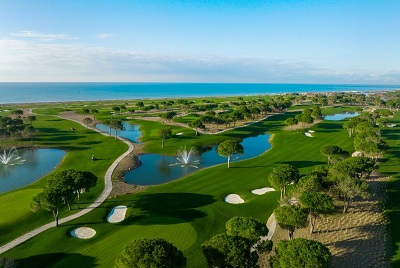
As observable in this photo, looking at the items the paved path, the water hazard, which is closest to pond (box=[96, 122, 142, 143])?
the water hazard

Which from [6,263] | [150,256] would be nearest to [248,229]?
[150,256]

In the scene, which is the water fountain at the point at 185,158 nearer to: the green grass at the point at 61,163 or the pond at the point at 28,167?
the green grass at the point at 61,163

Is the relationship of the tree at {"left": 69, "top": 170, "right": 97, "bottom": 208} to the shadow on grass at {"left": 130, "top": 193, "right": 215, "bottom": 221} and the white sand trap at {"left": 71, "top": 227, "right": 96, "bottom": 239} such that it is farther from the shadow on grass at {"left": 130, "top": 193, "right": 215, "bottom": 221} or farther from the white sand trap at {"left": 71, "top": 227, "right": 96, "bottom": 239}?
the shadow on grass at {"left": 130, "top": 193, "right": 215, "bottom": 221}

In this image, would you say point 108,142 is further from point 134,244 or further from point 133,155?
point 134,244

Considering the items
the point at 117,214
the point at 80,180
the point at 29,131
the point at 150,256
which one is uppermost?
the point at 29,131

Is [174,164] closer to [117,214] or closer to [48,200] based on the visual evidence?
[117,214]

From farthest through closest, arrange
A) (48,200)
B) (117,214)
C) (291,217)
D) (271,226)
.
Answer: (117,214), (271,226), (48,200), (291,217)

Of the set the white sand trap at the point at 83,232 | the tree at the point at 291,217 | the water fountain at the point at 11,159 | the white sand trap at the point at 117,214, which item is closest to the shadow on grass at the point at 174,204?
the white sand trap at the point at 117,214
